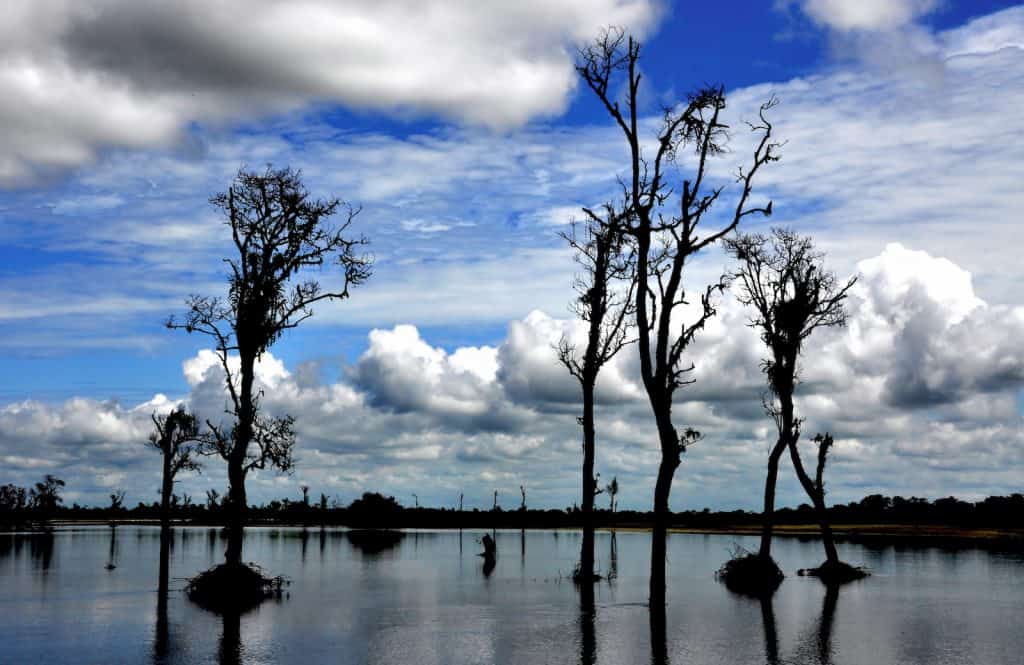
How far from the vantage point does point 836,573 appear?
4884 cm

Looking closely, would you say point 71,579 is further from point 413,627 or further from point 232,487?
point 413,627

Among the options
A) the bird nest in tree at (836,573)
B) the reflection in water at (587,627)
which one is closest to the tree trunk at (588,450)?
the reflection in water at (587,627)

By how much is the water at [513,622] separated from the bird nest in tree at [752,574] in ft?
3.11

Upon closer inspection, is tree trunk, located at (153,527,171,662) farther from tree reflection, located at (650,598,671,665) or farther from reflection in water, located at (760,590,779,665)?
reflection in water, located at (760,590,779,665)

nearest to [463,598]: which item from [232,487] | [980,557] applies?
[232,487]

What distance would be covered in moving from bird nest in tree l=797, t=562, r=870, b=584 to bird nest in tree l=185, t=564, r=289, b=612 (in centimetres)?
2726

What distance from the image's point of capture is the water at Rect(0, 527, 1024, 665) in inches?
952

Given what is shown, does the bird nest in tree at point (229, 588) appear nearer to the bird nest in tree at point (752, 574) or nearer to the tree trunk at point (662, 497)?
the tree trunk at point (662, 497)

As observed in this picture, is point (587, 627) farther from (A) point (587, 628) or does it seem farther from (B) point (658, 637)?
(B) point (658, 637)

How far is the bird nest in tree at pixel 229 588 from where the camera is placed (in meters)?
37.0

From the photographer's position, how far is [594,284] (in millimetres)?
42406

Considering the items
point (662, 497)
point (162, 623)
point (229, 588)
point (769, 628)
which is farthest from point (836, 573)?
point (162, 623)

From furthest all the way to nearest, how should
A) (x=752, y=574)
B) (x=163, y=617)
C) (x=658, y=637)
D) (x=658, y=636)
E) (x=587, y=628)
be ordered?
1. (x=752, y=574)
2. (x=163, y=617)
3. (x=587, y=628)
4. (x=658, y=636)
5. (x=658, y=637)

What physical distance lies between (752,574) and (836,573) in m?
5.22
